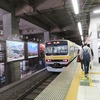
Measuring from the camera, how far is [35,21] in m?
14.1

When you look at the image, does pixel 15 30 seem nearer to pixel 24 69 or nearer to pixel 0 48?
pixel 0 48

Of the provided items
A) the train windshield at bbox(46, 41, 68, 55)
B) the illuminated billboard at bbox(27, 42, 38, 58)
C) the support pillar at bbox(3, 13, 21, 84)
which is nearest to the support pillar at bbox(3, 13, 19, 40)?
the support pillar at bbox(3, 13, 21, 84)

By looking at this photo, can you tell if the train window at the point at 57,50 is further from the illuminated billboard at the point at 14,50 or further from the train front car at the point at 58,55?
the illuminated billboard at the point at 14,50

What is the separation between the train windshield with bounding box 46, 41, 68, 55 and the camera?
12586 mm

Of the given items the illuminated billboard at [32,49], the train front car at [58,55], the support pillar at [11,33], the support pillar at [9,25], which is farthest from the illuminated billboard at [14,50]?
the train front car at [58,55]

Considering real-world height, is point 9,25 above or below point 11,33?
above

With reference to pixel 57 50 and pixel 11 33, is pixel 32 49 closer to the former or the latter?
pixel 57 50

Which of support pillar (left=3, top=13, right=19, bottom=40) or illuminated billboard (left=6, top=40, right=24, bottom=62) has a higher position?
support pillar (left=3, top=13, right=19, bottom=40)

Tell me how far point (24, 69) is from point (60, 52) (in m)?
3.25

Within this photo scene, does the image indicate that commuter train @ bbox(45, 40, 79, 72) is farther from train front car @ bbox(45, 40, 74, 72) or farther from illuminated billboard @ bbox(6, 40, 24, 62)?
illuminated billboard @ bbox(6, 40, 24, 62)

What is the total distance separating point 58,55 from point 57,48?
1.95 ft

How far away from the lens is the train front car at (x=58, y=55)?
12.5 metres

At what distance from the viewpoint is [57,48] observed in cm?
1280

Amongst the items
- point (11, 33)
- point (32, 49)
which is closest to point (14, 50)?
point (11, 33)
